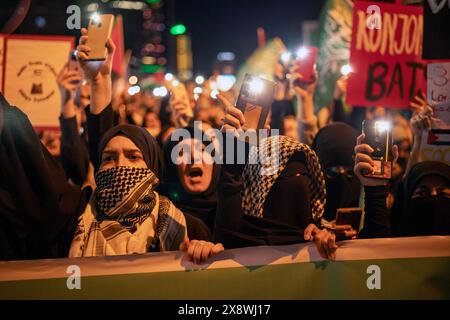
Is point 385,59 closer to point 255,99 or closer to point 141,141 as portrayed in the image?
point 255,99

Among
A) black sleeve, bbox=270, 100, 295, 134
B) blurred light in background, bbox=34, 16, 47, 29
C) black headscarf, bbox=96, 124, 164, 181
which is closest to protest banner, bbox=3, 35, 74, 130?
black sleeve, bbox=270, 100, 295, 134

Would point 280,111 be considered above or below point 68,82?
below

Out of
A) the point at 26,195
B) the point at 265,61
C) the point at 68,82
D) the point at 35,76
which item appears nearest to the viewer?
the point at 26,195

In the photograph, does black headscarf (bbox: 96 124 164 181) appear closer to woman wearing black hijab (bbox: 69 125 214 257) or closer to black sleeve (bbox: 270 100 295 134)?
woman wearing black hijab (bbox: 69 125 214 257)

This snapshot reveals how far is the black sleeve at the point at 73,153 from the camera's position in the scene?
13.5 feet

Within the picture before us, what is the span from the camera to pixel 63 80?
14.6 ft

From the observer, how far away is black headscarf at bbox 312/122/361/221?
12.5 ft

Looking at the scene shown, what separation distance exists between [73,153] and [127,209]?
1268 mm

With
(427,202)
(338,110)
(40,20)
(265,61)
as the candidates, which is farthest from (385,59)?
(40,20)

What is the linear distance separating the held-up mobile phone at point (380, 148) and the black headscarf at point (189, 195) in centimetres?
104

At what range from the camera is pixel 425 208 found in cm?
342

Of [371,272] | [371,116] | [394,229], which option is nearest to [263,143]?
[371,272]

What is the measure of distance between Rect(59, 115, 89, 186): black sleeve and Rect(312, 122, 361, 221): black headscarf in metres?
1.52

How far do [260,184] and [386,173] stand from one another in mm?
578
